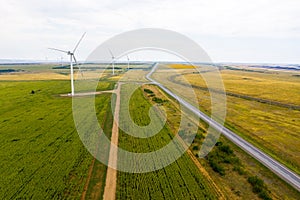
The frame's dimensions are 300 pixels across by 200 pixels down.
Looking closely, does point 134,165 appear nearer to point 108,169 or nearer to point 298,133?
point 108,169

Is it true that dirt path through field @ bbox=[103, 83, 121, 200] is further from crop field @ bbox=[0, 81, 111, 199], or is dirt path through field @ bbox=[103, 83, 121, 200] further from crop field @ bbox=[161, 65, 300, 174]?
crop field @ bbox=[161, 65, 300, 174]

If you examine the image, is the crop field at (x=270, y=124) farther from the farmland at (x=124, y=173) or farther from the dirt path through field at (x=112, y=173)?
the dirt path through field at (x=112, y=173)

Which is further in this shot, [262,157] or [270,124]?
[270,124]

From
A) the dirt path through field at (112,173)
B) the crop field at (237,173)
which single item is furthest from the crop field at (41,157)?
the crop field at (237,173)

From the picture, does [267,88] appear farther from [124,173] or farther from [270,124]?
[124,173]

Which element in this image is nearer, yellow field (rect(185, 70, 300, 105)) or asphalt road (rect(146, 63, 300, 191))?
asphalt road (rect(146, 63, 300, 191))

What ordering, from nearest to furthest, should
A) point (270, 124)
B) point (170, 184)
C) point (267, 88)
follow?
point (170, 184), point (270, 124), point (267, 88)

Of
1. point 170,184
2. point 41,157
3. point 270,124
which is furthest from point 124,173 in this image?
point 270,124

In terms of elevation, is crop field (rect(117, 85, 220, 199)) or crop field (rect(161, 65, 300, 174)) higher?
crop field (rect(161, 65, 300, 174))

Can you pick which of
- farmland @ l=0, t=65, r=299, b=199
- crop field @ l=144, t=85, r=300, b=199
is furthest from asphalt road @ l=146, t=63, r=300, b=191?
farmland @ l=0, t=65, r=299, b=199
